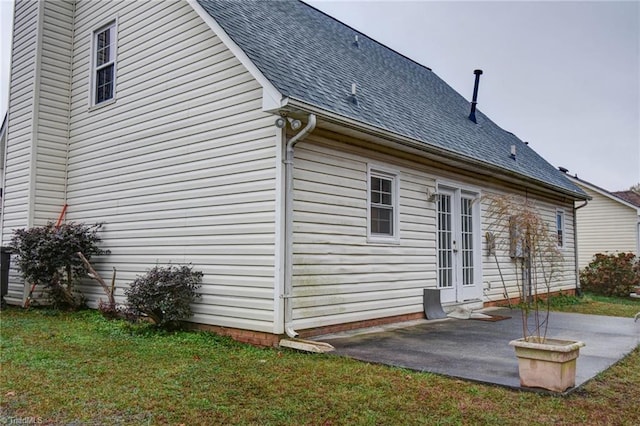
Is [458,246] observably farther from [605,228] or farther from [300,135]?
[605,228]

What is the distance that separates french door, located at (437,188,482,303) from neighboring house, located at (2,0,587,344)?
4 centimetres

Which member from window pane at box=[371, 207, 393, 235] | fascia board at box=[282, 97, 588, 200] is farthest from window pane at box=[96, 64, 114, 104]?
window pane at box=[371, 207, 393, 235]

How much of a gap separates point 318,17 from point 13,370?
9.30 m

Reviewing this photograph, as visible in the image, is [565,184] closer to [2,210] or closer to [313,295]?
[313,295]

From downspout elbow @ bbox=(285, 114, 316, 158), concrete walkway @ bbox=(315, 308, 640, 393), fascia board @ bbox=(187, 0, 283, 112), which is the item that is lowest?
concrete walkway @ bbox=(315, 308, 640, 393)

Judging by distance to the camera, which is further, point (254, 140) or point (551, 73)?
point (551, 73)

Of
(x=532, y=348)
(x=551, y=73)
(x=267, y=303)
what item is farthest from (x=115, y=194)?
(x=551, y=73)

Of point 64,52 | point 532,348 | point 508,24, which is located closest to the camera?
point 532,348

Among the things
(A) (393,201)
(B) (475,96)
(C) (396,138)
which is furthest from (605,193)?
(C) (396,138)

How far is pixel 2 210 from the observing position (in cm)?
1021

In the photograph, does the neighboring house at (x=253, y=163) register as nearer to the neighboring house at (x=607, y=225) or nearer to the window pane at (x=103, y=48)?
the window pane at (x=103, y=48)

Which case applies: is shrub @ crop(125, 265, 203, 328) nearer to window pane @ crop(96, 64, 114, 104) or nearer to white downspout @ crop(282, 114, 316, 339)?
white downspout @ crop(282, 114, 316, 339)

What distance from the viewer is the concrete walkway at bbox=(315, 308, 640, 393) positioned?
4.79 metres

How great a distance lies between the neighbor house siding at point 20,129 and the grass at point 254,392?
438 centimetres
